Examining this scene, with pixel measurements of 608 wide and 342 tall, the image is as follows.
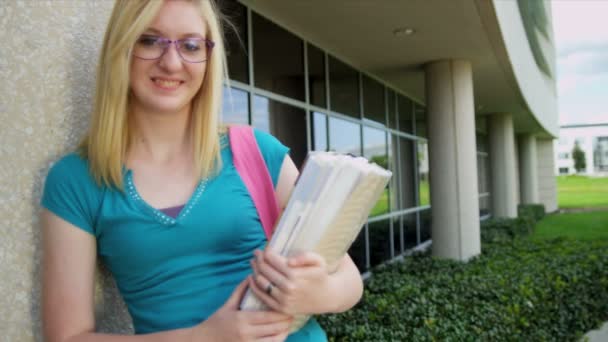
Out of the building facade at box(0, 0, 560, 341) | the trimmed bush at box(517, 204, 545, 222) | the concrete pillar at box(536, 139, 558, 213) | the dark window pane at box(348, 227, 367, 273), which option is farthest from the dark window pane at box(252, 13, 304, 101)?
the concrete pillar at box(536, 139, 558, 213)

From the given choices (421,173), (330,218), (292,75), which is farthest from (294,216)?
(421,173)

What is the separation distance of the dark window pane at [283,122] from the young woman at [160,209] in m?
4.68

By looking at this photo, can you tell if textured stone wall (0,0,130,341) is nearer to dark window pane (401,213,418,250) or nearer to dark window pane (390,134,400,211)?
dark window pane (390,134,400,211)

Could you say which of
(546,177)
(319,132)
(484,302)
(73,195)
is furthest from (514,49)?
(546,177)

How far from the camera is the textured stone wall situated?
121 centimetres

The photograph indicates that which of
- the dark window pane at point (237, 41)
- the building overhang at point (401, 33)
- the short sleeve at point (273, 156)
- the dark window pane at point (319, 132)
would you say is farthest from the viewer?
the dark window pane at point (319, 132)

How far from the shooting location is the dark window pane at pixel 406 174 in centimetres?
1204

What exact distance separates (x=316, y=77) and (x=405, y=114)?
16.8ft

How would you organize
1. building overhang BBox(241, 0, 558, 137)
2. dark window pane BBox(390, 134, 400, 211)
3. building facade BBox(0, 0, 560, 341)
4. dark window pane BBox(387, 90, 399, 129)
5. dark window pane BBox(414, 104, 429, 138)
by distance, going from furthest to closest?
1. dark window pane BBox(414, 104, 429, 138)
2. dark window pane BBox(387, 90, 399, 129)
3. dark window pane BBox(390, 134, 400, 211)
4. building overhang BBox(241, 0, 558, 137)
5. building facade BBox(0, 0, 560, 341)

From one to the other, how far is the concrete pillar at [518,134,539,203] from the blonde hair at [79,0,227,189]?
87.7 ft

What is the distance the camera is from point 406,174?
1256 centimetres

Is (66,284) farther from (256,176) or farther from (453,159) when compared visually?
(453,159)

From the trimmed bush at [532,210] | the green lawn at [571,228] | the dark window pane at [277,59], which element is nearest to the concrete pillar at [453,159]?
the dark window pane at [277,59]

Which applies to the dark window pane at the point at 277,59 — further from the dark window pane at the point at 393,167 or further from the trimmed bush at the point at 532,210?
the trimmed bush at the point at 532,210
